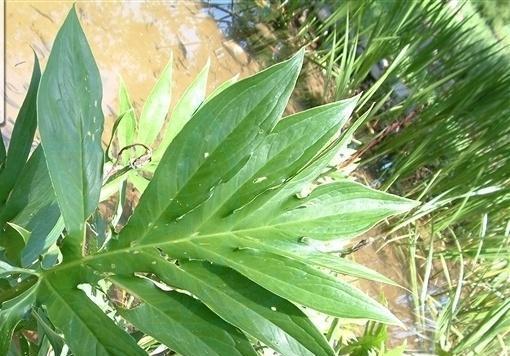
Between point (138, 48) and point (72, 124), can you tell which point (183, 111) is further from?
point (138, 48)

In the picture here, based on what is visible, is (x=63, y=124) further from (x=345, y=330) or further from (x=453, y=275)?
(x=453, y=275)

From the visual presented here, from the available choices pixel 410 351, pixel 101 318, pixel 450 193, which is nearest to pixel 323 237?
pixel 101 318

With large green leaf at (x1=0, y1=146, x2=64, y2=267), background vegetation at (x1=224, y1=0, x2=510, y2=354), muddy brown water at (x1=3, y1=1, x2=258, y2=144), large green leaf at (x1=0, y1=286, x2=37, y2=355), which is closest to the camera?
large green leaf at (x1=0, y1=286, x2=37, y2=355)

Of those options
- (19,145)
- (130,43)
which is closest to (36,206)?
(19,145)

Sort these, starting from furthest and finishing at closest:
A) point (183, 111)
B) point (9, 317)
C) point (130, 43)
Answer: point (130, 43)
point (183, 111)
point (9, 317)

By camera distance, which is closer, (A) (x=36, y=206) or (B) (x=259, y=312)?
(B) (x=259, y=312)

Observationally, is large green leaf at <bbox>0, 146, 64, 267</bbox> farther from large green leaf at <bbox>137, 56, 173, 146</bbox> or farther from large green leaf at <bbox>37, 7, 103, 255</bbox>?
large green leaf at <bbox>137, 56, 173, 146</bbox>

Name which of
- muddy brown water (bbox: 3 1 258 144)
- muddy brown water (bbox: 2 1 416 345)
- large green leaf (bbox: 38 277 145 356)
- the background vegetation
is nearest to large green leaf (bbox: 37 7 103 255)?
large green leaf (bbox: 38 277 145 356)

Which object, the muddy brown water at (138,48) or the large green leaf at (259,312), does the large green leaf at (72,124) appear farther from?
the muddy brown water at (138,48)
